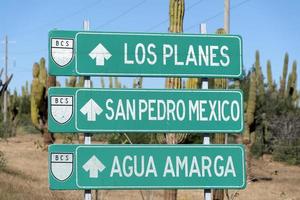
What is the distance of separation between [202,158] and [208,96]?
0.66 meters

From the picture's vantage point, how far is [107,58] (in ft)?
21.1

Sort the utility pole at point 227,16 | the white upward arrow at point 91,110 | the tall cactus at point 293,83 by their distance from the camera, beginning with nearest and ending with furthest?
1. the white upward arrow at point 91,110
2. the utility pole at point 227,16
3. the tall cactus at point 293,83

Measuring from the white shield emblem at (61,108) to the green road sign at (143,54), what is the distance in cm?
26

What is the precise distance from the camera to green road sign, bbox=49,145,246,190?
619 cm

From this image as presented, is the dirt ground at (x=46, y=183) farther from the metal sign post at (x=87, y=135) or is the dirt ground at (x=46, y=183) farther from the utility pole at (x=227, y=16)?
the metal sign post at (x=87, y=135)

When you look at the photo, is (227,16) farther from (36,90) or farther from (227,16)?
(36,90)

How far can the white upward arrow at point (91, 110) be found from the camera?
6.27 metres

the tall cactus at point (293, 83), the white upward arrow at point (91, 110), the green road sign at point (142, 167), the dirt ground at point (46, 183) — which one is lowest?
the dirt ground at point (46, 183)

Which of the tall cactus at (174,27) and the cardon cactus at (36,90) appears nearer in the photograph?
the tall cactus at (174,27)

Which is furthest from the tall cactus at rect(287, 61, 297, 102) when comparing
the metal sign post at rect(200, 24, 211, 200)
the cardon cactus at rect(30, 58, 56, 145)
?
the metal sign post at rect(200, 24, 211, 200)

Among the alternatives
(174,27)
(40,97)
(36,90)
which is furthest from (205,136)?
(40,97)

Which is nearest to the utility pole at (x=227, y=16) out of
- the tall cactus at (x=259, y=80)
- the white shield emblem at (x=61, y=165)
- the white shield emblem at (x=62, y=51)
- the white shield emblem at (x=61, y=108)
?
the white shield emblem at (x=62, y=51)

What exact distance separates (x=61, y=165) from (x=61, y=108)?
578mm

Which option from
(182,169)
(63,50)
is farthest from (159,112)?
(63,50)
